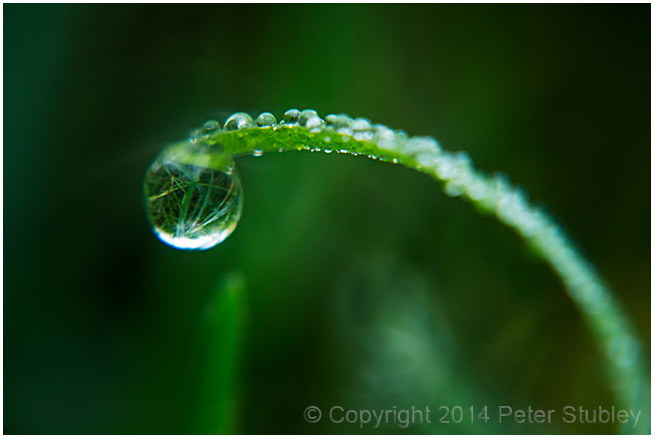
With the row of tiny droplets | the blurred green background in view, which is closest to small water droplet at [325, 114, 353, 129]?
the row of tiny droplets

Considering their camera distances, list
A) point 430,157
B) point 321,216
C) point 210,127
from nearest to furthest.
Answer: point 430,157 → point 210,127 → point 321,216

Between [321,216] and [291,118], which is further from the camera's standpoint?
[321,216]

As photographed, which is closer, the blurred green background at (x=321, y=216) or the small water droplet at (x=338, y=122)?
the small water droplet at (x=338, y=122)

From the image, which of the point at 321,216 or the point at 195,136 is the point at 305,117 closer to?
the point at 195,136

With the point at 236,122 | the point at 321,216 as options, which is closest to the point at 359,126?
the point at 236,122

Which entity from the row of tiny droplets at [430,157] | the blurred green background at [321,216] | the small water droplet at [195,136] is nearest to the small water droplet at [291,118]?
the row of tiny droplets at [430,157]

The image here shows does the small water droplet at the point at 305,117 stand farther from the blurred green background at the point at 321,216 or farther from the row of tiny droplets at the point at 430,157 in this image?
the blurred green background at the point at 321,216

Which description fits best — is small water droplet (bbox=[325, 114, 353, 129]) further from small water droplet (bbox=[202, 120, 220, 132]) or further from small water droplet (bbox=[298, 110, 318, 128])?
small water droplet (bbox=[202, 120, 220, 132])
